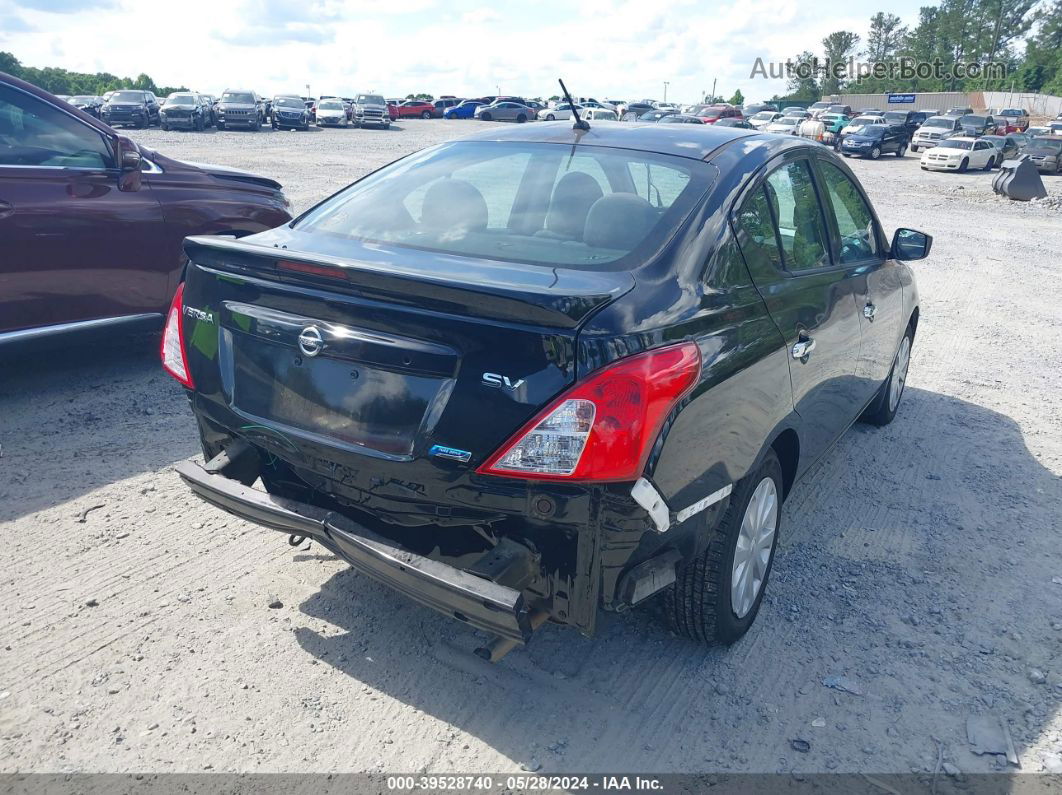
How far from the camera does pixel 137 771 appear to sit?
8.45ft

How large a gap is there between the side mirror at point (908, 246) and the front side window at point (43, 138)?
15.6 feet

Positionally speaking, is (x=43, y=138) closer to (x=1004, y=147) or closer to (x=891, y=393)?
(x=891, y=393)

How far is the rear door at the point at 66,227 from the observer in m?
5.09

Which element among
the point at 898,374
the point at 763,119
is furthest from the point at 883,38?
the point at 898,374

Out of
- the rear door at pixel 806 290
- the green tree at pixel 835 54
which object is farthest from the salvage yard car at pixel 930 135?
the green tree at pixel 835 54

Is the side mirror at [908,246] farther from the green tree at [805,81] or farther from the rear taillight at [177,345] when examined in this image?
the green tree at [805,81]

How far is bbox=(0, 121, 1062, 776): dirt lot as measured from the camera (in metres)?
2.75

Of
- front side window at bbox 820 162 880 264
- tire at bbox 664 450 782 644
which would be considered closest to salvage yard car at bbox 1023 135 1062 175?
front side window at bbox 820 162 880 264

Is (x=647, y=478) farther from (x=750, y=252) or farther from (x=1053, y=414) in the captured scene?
(x=1053, y=414)

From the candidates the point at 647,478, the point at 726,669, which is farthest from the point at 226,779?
the point at 726,669

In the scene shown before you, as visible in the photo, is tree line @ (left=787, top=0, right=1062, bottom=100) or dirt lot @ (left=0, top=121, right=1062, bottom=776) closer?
dirt lot @ (left=0, top=121, right=1062, bottom=776)

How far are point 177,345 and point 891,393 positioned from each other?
4.25m

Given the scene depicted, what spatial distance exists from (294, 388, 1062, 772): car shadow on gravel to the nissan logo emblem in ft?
3.72

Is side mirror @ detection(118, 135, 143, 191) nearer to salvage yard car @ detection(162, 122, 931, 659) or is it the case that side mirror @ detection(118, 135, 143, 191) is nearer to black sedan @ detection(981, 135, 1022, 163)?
salvage yard car @ detection(162, 122, 931, 659)
